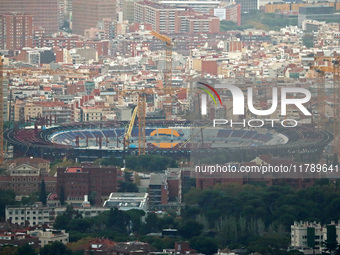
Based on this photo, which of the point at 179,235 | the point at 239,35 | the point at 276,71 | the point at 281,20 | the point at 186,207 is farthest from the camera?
the point at 281,20

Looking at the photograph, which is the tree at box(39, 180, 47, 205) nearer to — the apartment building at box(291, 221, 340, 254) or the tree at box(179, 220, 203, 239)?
the tree at box(179, 220, 203, 239)

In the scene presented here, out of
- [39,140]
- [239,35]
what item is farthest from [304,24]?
[39,140]

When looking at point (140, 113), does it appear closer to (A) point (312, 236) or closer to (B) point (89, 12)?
(A) point (312, 236)

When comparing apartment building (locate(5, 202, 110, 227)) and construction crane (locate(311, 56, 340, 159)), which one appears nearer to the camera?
apartment building (locate(5, 202, 110, 227))

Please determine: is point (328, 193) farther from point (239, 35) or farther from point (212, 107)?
point (239, 35)

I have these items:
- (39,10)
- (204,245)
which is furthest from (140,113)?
(39,10)

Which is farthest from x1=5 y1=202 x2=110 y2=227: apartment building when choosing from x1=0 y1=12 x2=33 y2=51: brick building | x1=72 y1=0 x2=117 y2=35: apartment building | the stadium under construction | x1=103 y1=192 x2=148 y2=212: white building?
x1=72 y1=0 x2=117 y2=35: apartment building

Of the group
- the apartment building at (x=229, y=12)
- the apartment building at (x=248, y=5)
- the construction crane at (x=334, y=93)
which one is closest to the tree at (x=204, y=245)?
the construction crane at (x=334, y=93)
